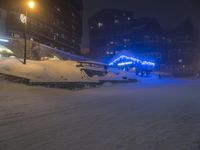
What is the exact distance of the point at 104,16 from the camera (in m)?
97.2

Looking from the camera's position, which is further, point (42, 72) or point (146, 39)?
point (146, 39)

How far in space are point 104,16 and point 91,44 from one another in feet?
35.8

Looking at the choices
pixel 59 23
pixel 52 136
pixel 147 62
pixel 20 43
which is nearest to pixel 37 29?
pixel 59 23

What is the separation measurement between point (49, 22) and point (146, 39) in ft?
91.1

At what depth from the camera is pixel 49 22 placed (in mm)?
59531

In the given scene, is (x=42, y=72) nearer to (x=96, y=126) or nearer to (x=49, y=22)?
(x=96, y=126)

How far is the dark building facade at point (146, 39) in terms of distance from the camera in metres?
69.8

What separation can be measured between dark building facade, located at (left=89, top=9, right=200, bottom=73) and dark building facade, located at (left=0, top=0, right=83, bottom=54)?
11.7 metres

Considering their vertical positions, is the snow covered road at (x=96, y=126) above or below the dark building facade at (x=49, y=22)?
below

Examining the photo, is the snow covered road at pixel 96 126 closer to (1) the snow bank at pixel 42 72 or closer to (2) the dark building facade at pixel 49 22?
(1) the snow bank at pixel 42 72

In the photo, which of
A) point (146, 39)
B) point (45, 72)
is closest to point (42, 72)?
point (45, 72)

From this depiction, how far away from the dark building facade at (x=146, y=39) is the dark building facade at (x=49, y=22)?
11.7 meters

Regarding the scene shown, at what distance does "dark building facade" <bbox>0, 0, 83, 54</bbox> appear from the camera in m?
46.4

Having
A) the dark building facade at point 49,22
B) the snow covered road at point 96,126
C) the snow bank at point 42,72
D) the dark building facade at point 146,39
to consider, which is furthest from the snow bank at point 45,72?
the dark building facade at point 146,39
